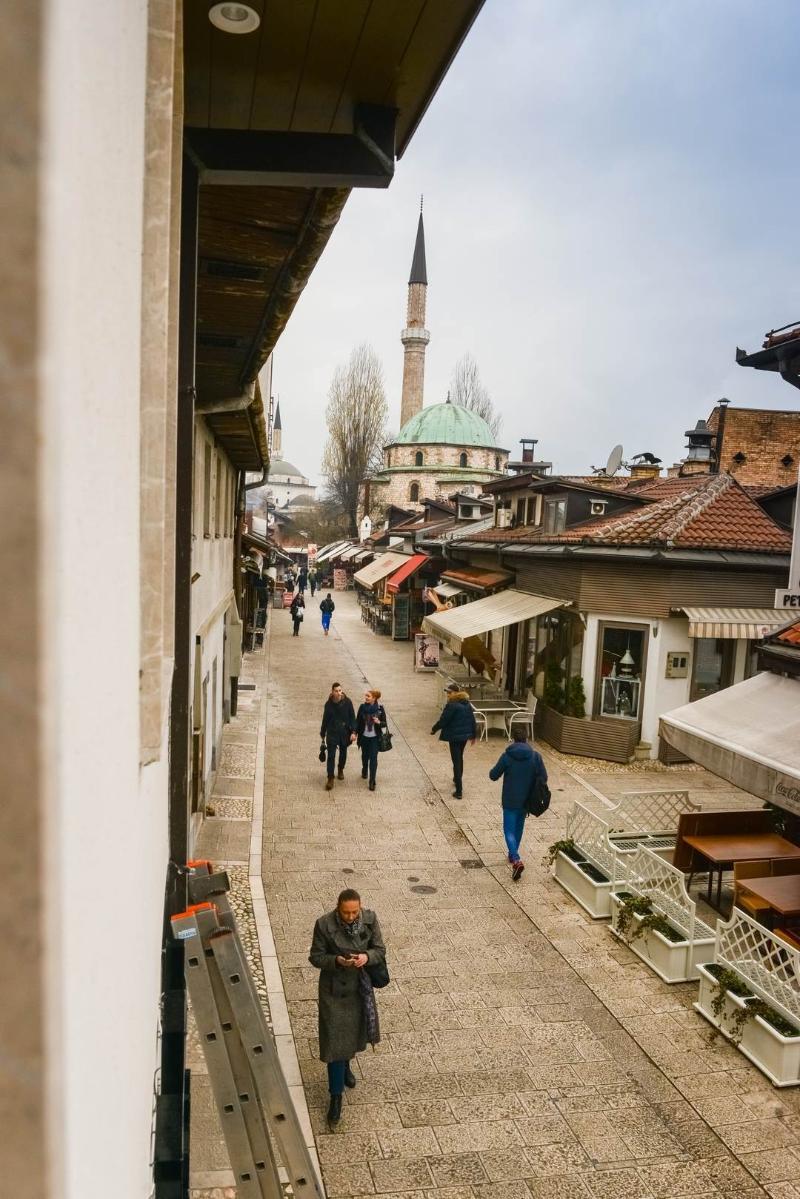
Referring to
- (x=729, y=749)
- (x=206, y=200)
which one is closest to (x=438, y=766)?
(x=729, y=749)

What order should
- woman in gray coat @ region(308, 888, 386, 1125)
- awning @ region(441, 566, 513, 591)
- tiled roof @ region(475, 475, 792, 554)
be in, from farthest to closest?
awning @ region(441, 566, 513, 591) < tiled roof @ region(475, 475, 792, 554) < woman in gray coat @ region(308, 888, 386, 1125)

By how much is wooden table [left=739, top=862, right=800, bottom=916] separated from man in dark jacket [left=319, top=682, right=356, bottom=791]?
635 centimetres

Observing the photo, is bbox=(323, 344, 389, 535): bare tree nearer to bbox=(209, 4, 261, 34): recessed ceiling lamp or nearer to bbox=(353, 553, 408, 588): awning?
bbox=(353, 553, 408, 588): awning

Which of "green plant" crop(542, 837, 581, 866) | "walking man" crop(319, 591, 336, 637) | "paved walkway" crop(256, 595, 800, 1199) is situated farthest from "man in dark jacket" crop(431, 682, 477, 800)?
"walking man" crop(319, 591, 336, 637)

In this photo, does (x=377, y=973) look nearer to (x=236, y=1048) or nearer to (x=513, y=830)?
(x=236, y=1048)

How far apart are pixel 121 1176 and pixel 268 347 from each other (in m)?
5.42

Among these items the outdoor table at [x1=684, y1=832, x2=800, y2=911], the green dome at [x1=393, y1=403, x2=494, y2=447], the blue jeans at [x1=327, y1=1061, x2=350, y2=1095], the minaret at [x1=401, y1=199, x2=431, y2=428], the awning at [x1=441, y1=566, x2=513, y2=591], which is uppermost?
the minaret at [x1=401, y1=199, x2=431, y2=428]

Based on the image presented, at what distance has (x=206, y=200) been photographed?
3.79 meters

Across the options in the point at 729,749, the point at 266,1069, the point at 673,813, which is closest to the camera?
the point at 266,1069

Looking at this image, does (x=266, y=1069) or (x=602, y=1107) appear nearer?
(x=266, y=1069)

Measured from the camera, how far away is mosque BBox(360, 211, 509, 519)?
6806cm

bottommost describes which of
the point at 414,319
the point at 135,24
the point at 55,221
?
the point at 55,221

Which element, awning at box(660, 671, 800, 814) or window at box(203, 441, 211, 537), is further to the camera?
window at box(203, 441, 211, 537)

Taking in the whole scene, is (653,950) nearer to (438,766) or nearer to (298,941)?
(298,941)
